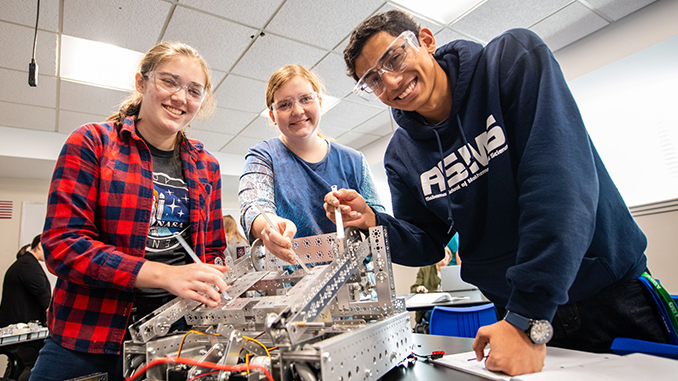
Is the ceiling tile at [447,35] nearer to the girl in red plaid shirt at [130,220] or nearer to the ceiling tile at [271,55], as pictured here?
the ceiling tile at [271,55]

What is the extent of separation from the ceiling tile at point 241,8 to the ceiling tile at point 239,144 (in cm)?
261

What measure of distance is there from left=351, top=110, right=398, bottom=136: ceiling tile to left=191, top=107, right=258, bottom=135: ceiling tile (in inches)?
62.7

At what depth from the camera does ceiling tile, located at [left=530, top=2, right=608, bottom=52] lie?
3.18m

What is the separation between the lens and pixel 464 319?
6.63 feet

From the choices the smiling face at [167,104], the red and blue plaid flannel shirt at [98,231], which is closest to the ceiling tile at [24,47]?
the smiling face at [167,104]

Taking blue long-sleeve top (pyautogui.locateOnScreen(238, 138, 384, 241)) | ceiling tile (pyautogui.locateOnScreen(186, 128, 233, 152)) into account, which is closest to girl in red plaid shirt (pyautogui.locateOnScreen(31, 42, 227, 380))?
blue long-sleeve top (pyautogui.locateOnScreen(238, 138, 384, 241))

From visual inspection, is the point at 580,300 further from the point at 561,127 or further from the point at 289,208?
the point at 289,208

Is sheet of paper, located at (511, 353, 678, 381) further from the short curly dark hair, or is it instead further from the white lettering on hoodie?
the short curly dark hair

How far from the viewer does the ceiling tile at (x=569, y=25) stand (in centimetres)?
318

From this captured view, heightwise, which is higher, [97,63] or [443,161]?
[97,63]

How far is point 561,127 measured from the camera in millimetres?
753

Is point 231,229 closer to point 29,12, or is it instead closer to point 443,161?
point 29,12

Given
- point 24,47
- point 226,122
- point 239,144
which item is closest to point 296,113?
point 24,47

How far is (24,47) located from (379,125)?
400 cm
